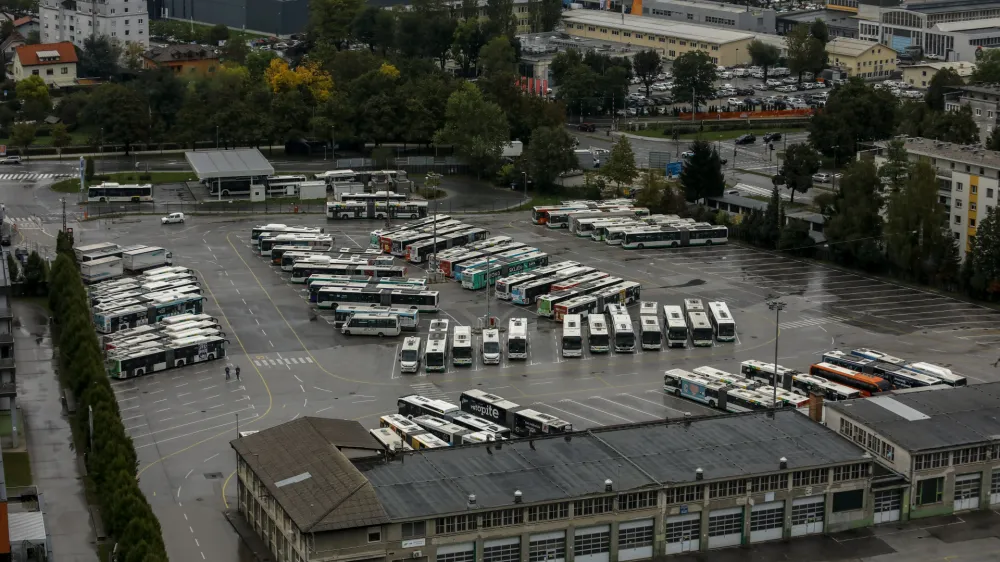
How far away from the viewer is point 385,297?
7981cm

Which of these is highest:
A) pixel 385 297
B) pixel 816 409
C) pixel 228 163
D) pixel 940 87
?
pixel 940 87

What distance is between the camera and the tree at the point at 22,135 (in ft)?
393

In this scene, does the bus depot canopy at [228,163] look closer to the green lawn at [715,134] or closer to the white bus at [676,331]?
the green lawn at [715,134]

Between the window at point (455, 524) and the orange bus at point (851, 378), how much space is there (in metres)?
23.6

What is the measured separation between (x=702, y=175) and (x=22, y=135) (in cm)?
5249

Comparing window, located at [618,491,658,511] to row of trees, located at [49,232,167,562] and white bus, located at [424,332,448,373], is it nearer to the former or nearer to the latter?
row of trees, located at [49,232,167,562]

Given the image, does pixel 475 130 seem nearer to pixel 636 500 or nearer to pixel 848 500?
pixel 848 500

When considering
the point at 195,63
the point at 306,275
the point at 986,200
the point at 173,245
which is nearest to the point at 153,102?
the point at 195,63

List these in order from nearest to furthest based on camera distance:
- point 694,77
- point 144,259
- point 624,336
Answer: point 624,336 < point 144,259 < point 694,77

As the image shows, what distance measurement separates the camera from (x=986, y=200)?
86.7m

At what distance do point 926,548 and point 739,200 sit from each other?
5292 cm

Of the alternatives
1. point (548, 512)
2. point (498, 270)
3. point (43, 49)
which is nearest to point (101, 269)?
point (498, 270)

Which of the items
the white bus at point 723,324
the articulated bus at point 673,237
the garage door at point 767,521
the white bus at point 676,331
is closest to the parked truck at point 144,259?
the articulated bus at point 673,237

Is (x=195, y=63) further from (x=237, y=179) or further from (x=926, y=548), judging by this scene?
(x=926, y=548)
